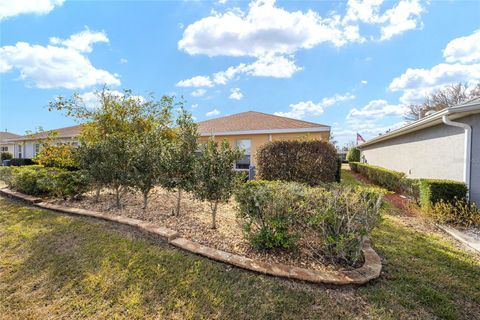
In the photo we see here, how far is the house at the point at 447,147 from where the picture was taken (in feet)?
20.1

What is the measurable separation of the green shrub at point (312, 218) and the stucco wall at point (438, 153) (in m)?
4.82

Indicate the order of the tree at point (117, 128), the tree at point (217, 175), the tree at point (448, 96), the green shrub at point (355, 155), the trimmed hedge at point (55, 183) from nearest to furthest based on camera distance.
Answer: the tree at point (217, 175) → the tree at point (117, 128) → the trimmed hedge at point (55, 183) → the tree at point (448, 96) → the green shrub at point (355, 155)

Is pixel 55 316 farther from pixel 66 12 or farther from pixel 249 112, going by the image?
pixel 249 112

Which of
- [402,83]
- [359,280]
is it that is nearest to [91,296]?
[359,280]

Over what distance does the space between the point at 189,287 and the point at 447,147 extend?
903 centimetres

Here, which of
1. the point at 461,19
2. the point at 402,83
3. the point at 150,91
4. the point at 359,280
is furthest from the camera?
the point at 402,83

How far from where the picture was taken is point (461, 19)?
8.39 meters

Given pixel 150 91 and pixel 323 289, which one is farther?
pixel 150 91

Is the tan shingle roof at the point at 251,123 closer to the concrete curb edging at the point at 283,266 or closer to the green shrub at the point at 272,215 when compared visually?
the concrete curb edging at the point at 283,266

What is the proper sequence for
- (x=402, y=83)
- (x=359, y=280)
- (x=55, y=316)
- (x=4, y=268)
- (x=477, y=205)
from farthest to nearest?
1. (x=402, y=83)
2. (x=477, y=205)
3. (x=4, y=268)
4. (x=359, y=280)
5. (x=55, y=316)

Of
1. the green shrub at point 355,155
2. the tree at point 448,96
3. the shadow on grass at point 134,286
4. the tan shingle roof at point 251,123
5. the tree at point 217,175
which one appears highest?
the tree at point 448,96

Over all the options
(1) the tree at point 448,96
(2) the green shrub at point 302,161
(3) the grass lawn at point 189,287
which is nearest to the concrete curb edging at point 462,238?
(3) the grass lawn at point 189,287

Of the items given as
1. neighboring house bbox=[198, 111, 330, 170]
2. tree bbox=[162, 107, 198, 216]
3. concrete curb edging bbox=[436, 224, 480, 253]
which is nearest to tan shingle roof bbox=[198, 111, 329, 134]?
neighboring house bbox=[198, 111, 330, 170]

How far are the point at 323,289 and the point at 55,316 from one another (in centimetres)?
326
